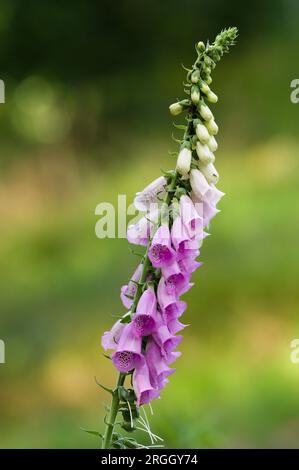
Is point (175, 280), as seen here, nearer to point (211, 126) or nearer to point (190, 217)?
point (190, 217)

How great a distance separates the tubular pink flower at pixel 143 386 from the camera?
1470 millimetres

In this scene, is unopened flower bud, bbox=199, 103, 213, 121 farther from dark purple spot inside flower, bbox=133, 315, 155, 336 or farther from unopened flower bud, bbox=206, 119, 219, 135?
dark purple spot inside flower, bbox=133, 315, 155, 336

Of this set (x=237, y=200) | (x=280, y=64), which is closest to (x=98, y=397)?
(x=237, y=200)

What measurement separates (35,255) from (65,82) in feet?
5.80

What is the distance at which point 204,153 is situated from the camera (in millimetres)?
1511

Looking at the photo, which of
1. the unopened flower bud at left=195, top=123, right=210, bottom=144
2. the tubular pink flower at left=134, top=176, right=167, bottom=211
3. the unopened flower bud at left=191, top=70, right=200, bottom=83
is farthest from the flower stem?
the unopened flower bud at left=191, top=70, right=200, bottom=83

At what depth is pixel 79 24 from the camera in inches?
268

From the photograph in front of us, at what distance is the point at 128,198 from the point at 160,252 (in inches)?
187

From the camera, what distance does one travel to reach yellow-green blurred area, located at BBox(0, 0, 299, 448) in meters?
5.19

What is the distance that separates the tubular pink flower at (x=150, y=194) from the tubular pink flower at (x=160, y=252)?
149mm

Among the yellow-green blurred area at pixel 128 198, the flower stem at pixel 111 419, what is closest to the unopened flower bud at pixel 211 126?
the flower stem at pixel 111 419

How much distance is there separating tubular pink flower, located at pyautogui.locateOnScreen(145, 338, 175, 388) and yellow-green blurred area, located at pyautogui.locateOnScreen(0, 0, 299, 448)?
331cm

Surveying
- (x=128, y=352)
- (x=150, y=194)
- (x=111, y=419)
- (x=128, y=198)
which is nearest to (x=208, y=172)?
(x=150, y=194)

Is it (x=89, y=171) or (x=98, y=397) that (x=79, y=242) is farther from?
(x=98, y=397)
